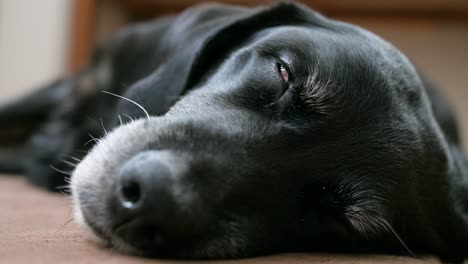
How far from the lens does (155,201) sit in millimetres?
1255

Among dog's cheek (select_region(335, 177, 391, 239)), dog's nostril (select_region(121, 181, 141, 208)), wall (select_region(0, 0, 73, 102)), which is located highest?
dog's nostril (select_region(121, 181, 141, 208))

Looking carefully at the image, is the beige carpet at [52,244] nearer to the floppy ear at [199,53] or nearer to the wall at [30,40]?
the floppy ear at [199,53]

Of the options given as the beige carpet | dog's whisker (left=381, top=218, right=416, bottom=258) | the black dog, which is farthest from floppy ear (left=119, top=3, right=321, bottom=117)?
dog's whisker (left=381, top=218, right=416, bottom=258)

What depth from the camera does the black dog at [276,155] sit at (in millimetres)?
1367

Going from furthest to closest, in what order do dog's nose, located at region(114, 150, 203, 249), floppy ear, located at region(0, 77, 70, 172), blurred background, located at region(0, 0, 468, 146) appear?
blurred background, located at region(0, 0, 468, 146)
floppy ear, located at region(0, 77, 70, 172)
dog's nose, located at region(114, 150, 203, 249)

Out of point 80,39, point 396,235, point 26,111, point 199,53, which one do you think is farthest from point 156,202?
point 80,39

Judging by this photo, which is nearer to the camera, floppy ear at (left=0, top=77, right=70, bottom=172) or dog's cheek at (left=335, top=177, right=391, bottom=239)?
dog's cheek at (left=335, top=177, right=391, bottom=239)

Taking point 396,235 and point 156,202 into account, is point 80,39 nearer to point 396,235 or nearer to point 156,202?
point 396,235

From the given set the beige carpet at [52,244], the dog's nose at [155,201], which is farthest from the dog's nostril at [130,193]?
the beige carpet at [52,244]

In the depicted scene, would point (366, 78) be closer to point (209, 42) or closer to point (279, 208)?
point (279, 208)

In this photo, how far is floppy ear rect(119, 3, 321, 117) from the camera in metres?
2.17

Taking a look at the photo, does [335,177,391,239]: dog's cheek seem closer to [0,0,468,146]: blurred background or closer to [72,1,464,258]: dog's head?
[72,1,464,258]: dog's head

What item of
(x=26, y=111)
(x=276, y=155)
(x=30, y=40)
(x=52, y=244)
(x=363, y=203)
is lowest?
(x=30, y=40)

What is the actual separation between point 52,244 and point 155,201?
0.37m
